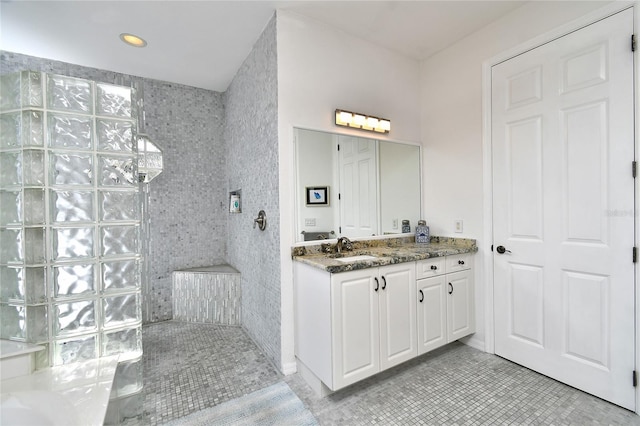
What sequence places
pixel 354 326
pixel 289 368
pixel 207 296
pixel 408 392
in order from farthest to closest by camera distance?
1. pixel 207 296
2. pixel 289 368
3. pixel 408 392
4. pixel 354 326

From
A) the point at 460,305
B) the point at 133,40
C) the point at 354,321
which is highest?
the point at 133,40

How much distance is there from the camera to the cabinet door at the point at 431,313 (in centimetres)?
202

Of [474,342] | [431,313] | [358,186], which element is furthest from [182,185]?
[474,342]

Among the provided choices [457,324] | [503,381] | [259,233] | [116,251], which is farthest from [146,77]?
[503,381]

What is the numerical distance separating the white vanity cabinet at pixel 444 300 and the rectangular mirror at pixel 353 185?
1.97 feet

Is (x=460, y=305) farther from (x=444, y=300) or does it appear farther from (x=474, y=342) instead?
(x=474, y=342)

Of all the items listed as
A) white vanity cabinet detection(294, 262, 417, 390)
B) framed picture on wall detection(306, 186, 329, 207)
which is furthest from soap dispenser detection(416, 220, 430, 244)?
framed picture on wall detection(306, 186, 329, 207)

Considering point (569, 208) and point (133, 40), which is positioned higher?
point (133, 40)

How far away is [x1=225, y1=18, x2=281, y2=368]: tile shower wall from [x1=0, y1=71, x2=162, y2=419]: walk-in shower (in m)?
0.93

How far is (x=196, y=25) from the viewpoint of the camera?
86.4 inches

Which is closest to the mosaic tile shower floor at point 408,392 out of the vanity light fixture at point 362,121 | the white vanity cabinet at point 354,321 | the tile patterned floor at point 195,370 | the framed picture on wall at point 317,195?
the tile patterned floor at point 195,370

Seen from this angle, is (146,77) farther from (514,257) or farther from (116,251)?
(514,257)

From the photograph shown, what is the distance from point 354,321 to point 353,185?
1.17 m

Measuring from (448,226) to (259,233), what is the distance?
5.79 feet
